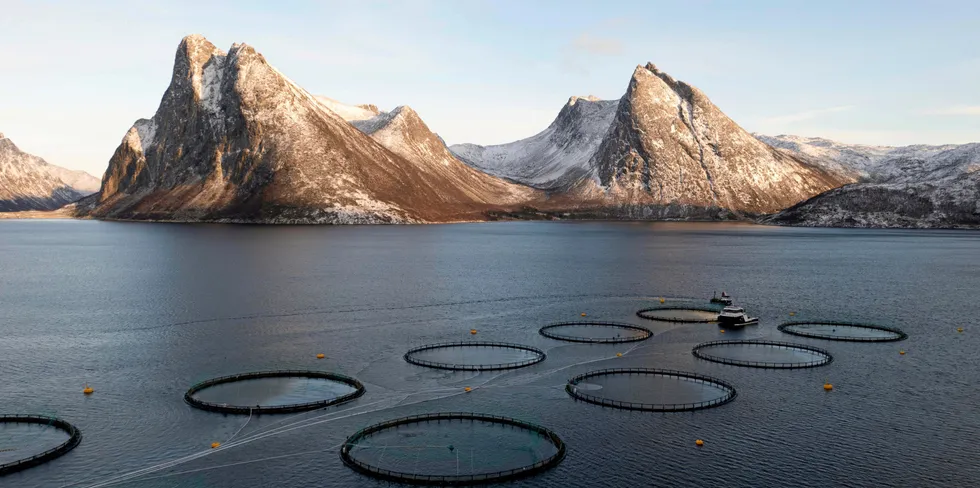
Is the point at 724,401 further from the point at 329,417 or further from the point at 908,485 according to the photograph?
the point at 329,417

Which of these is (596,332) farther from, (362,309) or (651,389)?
(362,309)

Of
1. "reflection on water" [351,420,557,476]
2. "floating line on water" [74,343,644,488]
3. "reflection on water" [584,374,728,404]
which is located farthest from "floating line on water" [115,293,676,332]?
"reflection on water" [351,420,557,476]

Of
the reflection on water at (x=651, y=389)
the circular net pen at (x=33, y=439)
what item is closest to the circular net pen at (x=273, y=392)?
the circular net pen at (x=33, y=439)

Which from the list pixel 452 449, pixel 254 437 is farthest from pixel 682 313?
pixel 254 437

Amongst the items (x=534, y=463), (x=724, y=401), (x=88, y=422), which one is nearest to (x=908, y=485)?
(x=724, y=401)

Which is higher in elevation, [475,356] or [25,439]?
[475,356]

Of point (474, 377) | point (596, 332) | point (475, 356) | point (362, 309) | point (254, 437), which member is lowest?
point (254, 437)
